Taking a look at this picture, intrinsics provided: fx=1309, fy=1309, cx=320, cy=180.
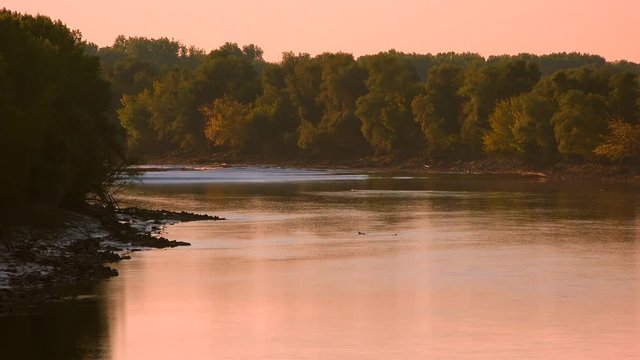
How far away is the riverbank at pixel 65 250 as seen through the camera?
6069 centimetres

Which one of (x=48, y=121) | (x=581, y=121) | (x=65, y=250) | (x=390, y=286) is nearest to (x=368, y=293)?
(x=390, y=286)

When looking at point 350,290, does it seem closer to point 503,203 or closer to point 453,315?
point 453,315

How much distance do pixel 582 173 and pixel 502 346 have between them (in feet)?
474

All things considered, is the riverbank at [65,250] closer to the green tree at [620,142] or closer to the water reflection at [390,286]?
the water reflection at [390,286]

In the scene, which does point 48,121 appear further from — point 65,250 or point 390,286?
point 390,286

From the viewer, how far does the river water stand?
156 feet

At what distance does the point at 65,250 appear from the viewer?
72.7 m

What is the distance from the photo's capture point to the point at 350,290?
62750 millimetres

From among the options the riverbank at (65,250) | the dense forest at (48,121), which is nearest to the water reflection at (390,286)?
the riverbank at (65,250)

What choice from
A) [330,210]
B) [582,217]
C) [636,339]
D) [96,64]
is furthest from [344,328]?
[330,210]

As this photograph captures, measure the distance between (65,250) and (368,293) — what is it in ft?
64.9

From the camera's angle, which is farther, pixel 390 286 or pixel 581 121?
pixel 581 121

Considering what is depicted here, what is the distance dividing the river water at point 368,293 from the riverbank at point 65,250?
168 cm

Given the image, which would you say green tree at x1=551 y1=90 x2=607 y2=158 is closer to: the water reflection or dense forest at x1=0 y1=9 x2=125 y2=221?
the water reflection
